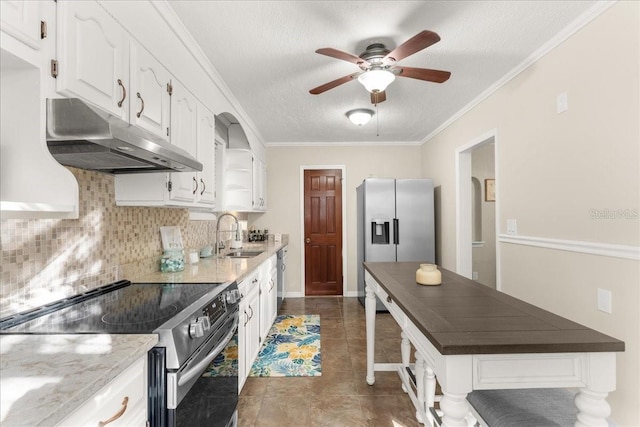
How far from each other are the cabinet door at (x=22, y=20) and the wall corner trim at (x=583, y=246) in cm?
270

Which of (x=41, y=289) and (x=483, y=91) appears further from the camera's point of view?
(x=483, y=91)

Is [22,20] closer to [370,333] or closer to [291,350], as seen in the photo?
[370,333]

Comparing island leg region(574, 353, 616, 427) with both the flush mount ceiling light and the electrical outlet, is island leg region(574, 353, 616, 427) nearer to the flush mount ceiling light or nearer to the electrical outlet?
the electrical outlet

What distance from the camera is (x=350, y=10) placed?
6.24 ft

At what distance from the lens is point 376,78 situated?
2285 millimetres

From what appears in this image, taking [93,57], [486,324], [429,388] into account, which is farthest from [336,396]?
[93,57]

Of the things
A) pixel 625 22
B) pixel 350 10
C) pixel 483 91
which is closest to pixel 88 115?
pixel 350 10

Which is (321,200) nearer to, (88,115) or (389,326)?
(389,326)

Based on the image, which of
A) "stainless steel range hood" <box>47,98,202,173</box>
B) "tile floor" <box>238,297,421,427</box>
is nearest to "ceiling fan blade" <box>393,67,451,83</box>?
"stainless steel range hood" <box>47,98,202,173</box>

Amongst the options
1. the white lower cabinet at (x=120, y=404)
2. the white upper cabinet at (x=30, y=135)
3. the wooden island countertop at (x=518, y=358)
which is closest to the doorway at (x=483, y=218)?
the wooden island countertop at (x=518, y=358)

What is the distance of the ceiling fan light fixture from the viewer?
2.26m

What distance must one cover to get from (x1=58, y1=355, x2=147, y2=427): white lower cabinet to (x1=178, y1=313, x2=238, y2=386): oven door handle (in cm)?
15

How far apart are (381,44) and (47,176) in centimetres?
207

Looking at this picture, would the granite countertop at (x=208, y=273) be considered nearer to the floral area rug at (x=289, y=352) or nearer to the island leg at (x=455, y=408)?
the floral area rug at (x=289, y=352)
